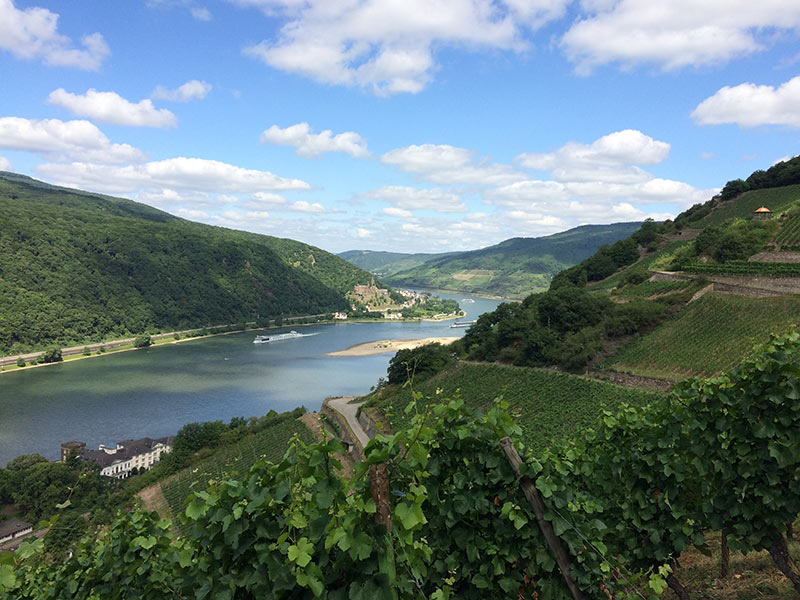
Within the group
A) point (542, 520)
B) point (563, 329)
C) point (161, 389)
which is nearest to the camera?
point (542, 520)

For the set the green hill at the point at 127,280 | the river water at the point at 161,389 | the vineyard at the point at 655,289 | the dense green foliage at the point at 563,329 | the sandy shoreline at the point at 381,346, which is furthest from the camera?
the green hill at the point at 127,280

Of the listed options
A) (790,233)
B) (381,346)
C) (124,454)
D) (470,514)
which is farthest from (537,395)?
(381,346)

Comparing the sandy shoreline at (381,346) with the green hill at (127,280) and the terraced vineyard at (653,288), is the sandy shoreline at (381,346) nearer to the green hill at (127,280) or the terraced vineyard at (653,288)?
the terraced vineyard at (653,288)

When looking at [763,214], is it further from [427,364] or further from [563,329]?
[427,364]

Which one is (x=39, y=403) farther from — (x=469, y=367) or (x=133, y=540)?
(x=133, y=540)

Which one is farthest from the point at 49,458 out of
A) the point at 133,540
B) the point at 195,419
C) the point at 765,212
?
the point at 765,212

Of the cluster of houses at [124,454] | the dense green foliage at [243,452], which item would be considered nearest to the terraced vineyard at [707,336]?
the dense green foliage at [243,452]
